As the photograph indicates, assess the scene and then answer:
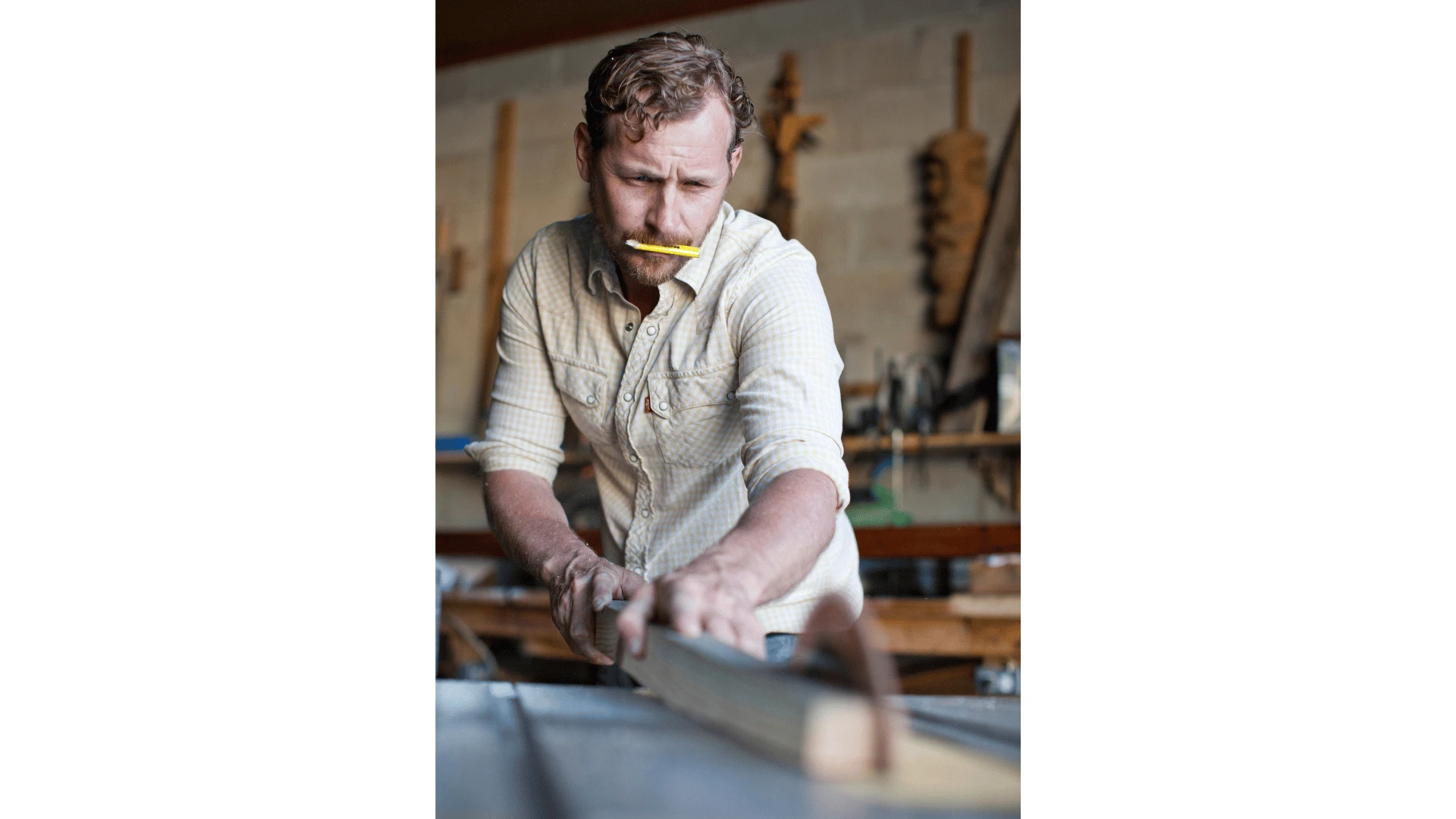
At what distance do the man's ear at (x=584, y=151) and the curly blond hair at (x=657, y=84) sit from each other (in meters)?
0.02

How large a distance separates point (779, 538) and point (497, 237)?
2.61m

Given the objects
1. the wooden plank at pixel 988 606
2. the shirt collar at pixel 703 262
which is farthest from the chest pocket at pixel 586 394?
the wooden plank at pixel 988 606

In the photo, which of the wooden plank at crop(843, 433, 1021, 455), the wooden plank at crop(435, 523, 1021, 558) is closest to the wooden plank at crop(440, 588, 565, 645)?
the wooden plank at crop(435, 523, 1021, 558)

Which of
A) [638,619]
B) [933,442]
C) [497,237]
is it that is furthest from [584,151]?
[497,237]

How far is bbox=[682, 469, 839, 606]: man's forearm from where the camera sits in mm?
694

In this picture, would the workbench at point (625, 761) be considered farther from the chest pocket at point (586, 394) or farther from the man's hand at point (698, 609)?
the chest pocket at point (586, 394)

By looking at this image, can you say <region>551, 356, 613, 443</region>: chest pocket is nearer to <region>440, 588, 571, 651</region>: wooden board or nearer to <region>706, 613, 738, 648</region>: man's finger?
<region>706, 613, 738, 648</region>: man's finger

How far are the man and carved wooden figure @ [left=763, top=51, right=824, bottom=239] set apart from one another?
5.70ft

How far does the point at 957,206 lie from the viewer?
8.79 ft

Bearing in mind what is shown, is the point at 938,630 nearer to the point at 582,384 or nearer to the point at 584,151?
the point at 582,384

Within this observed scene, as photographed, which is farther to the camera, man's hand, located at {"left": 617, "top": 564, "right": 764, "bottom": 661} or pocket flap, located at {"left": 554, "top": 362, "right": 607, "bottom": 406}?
pocket flap, located at {"left": 554, "top": 362, "right": 607, "bottom": 406}

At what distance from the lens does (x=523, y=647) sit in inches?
98.2
